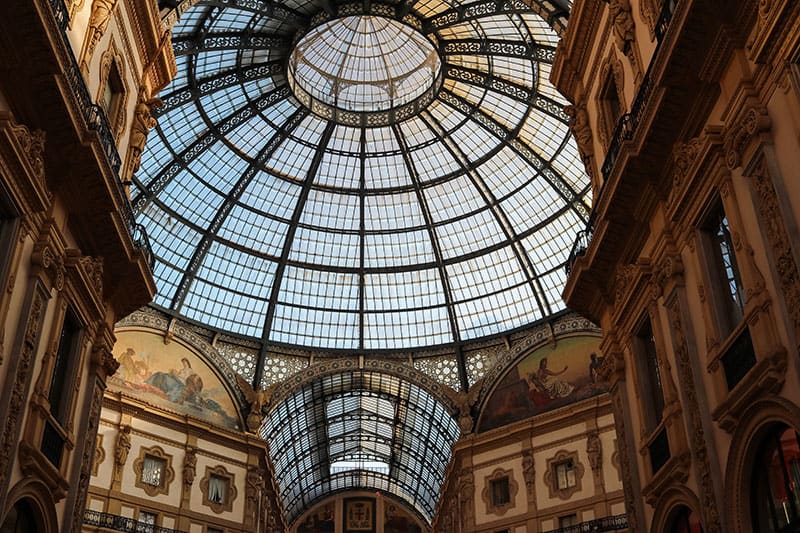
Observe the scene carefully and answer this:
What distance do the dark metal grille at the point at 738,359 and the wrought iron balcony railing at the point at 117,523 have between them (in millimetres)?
25544

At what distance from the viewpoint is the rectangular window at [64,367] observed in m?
19.0

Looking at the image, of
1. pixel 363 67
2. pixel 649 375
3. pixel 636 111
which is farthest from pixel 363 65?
pixel 649 375

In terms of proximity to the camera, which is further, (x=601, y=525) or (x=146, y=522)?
(x=146, y=522)

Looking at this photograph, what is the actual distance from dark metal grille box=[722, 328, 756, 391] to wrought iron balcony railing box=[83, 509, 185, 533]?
25.5 m

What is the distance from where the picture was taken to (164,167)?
39.4 meters

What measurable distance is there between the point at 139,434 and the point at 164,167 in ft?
40.5

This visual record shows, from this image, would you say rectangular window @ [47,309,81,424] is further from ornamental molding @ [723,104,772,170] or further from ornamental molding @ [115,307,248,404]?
ornamental molding @ [115,307,248,404]

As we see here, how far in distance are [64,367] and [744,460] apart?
1475 cm

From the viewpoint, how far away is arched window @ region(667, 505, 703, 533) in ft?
55.1

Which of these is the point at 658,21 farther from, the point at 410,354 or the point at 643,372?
the point at 410,354

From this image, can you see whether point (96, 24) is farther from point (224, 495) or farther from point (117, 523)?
point (224, 495)

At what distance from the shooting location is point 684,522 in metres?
17.6

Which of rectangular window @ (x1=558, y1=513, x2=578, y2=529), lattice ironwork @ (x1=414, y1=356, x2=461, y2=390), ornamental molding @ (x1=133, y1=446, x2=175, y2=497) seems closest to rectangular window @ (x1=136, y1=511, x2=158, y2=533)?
ornamental molding @ (x1=133, y1=446, x2=175, y2=497)

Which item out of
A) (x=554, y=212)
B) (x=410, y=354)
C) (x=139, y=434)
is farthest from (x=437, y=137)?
(x=139, y=434)
